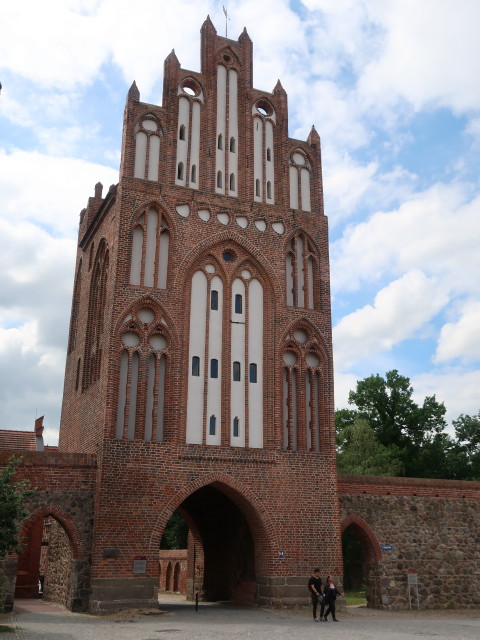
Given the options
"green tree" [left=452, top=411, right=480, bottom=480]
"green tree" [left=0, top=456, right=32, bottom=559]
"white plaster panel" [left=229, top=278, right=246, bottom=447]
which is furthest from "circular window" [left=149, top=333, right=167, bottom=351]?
"green tree" [left=452, top=411, right=480, bottom=480]

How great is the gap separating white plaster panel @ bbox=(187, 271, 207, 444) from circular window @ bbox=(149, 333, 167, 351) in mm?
861

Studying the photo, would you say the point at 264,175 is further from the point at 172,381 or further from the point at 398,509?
the point at 398,509

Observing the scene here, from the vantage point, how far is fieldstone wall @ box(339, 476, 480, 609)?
2089 centimetres

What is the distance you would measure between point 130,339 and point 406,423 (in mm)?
27042

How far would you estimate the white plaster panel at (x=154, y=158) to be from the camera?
2172 cm

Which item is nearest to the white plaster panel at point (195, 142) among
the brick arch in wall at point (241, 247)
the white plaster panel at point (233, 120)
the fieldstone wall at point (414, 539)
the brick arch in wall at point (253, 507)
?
the white plaster panel at point (233, 120)

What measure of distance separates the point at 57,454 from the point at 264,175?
1183 centimetres

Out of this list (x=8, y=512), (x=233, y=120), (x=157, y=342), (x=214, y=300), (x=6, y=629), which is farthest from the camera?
(x=233, y=120)

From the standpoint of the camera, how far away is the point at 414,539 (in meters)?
21.5

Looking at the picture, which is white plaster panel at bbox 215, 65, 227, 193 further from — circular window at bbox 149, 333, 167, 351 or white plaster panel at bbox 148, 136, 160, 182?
circular window at bbox 149, 333, 167, 351

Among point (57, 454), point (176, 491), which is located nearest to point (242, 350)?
point (176, 491)

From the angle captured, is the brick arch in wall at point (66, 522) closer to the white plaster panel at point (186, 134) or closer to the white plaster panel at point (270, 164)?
the white plaster panel at point (186, 134)

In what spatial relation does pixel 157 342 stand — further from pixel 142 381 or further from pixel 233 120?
pixel 233 120

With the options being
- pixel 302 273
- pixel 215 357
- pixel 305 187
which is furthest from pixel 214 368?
pixel 305 187
